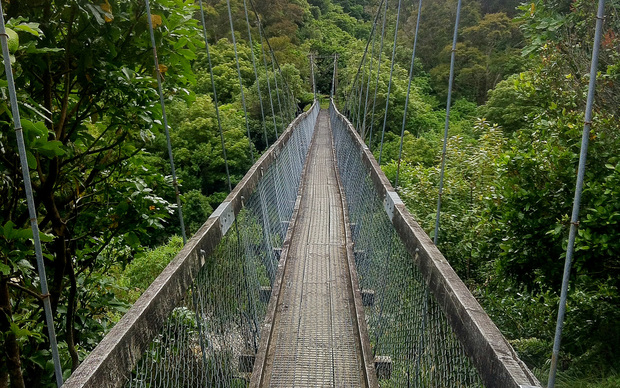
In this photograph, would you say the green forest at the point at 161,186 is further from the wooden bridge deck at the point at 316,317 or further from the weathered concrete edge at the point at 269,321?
the wooden bridge deck at the point at 316,317

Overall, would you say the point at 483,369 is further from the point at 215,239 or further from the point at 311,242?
the point at 311,242

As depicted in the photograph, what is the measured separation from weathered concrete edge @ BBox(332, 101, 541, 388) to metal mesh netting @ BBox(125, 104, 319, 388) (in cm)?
67

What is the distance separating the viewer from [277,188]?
404cm

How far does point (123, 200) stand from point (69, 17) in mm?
767

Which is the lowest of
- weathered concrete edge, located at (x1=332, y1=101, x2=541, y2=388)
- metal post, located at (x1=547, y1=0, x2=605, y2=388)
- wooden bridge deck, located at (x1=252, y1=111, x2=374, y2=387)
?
wooden bridge deck, located at (x1=252, y1=111, x2=374, y2=387)

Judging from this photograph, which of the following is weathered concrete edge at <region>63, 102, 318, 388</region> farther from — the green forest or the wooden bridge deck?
the wooden bridge deck

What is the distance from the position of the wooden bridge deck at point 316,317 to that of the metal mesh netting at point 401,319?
0.11 meters

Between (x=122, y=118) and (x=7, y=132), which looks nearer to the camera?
(x=7, y=132)

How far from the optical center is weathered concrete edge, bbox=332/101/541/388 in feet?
2.91

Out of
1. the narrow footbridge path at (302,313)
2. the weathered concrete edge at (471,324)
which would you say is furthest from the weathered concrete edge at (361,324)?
the weathered concrete edge at (471,324)

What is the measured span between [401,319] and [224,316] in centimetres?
67

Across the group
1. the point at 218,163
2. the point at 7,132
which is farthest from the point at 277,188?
the point at 218,163

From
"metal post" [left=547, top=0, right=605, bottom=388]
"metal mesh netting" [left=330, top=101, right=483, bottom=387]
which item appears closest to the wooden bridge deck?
"metal mesh netting" [left=330, top=101, right=483, bottom=387]

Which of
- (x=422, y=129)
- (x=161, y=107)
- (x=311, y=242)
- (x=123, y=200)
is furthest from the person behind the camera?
(x=422, y=129)
